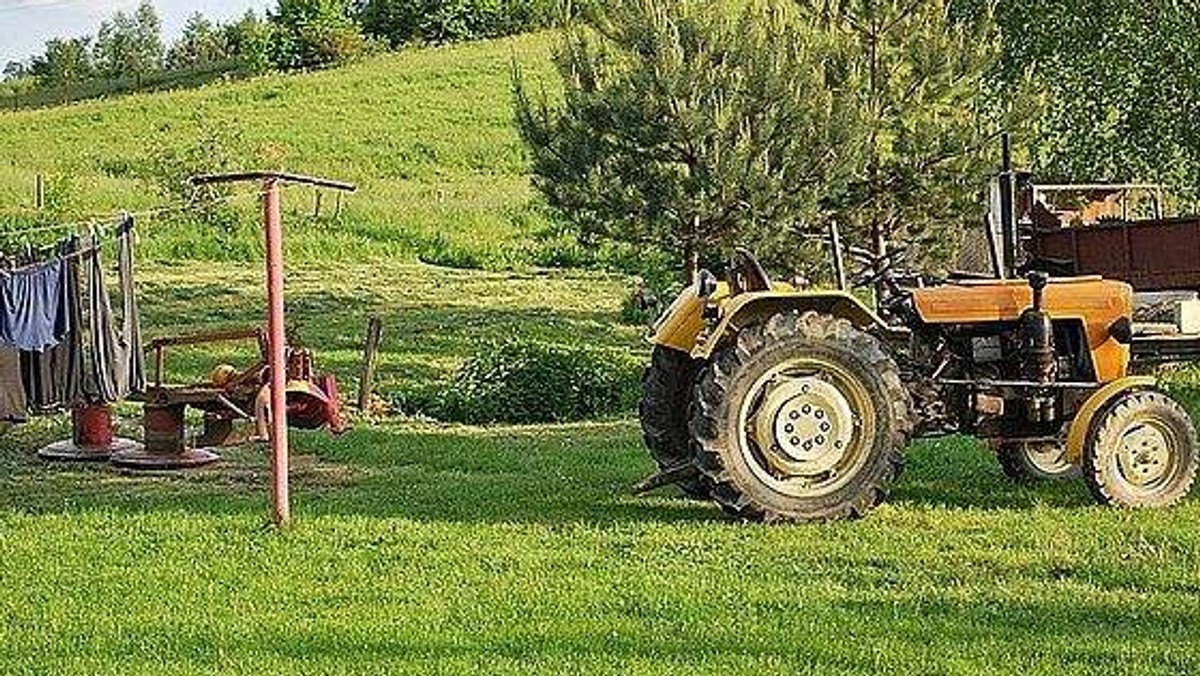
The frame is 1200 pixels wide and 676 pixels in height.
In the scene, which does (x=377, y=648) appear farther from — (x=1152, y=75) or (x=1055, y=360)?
(x=1152, y=75)

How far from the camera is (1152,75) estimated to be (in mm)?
18922

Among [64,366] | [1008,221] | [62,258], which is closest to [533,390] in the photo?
[64,366]

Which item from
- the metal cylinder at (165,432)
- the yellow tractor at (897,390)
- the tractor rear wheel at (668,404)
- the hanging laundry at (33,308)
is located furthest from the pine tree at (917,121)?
the hanging laundry at (33,308)

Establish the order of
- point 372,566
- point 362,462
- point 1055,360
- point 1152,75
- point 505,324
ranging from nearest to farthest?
point 372,566, point 1055,360, point 362,462, point 1152,75, point 505,324

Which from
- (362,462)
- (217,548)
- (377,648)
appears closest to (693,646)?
(377,648)

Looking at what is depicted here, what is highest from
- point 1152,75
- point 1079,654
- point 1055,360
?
point 1152,75

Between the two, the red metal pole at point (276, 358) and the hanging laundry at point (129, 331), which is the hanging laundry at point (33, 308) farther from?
the red metal pole at point (276, 358)

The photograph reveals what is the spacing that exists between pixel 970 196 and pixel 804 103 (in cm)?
243

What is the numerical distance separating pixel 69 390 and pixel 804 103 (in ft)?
35.4

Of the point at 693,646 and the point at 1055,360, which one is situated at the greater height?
the point at 1055,360

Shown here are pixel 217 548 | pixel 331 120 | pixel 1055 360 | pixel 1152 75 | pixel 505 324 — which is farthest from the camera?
pixel 331 120

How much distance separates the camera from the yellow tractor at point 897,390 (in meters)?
10.2

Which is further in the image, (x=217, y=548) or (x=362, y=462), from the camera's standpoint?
(x=362, y=462)

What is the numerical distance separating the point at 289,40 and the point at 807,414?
6668 cm
